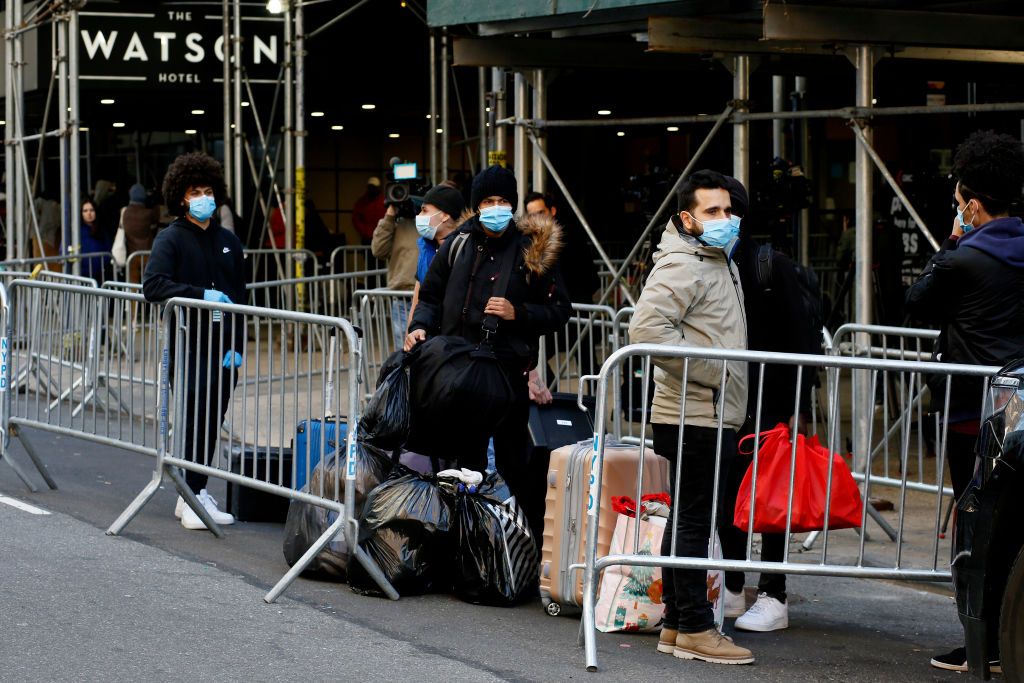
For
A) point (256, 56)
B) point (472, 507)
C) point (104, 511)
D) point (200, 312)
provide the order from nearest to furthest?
point (472, 507) → point (200, 312) → point (104, 511) → point (256, 56)

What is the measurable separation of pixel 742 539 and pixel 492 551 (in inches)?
41.8

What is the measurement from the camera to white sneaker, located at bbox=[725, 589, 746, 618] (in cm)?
654

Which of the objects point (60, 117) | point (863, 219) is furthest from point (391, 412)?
point (60, 117)

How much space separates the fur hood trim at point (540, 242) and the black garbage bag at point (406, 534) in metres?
1.05

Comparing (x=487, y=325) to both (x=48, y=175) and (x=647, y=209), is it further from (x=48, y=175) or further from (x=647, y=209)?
(x=48, y=175)

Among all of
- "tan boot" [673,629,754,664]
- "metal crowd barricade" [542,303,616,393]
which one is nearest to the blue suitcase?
"metal crowd barricade" [542,303,616,393]

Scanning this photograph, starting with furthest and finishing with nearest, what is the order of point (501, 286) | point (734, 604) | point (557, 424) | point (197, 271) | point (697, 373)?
1. point (197, 271)
2. point (557, 424)
3. point (501, 286)
4. point (734, 604)
5. point (697, 373)

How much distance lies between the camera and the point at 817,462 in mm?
5945

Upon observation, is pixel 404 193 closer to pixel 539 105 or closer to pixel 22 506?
pixel 539 105

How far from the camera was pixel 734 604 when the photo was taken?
21.5ft

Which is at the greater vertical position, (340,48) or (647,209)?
(340,48)

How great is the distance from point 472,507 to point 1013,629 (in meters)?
2.53

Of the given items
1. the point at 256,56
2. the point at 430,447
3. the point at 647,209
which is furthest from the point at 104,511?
the point at 256,56

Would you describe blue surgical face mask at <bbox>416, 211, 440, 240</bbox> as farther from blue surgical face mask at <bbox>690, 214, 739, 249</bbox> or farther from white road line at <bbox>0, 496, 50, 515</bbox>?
blue surgical face mask at <bbox>690, 214, 739, 249</bbox>
